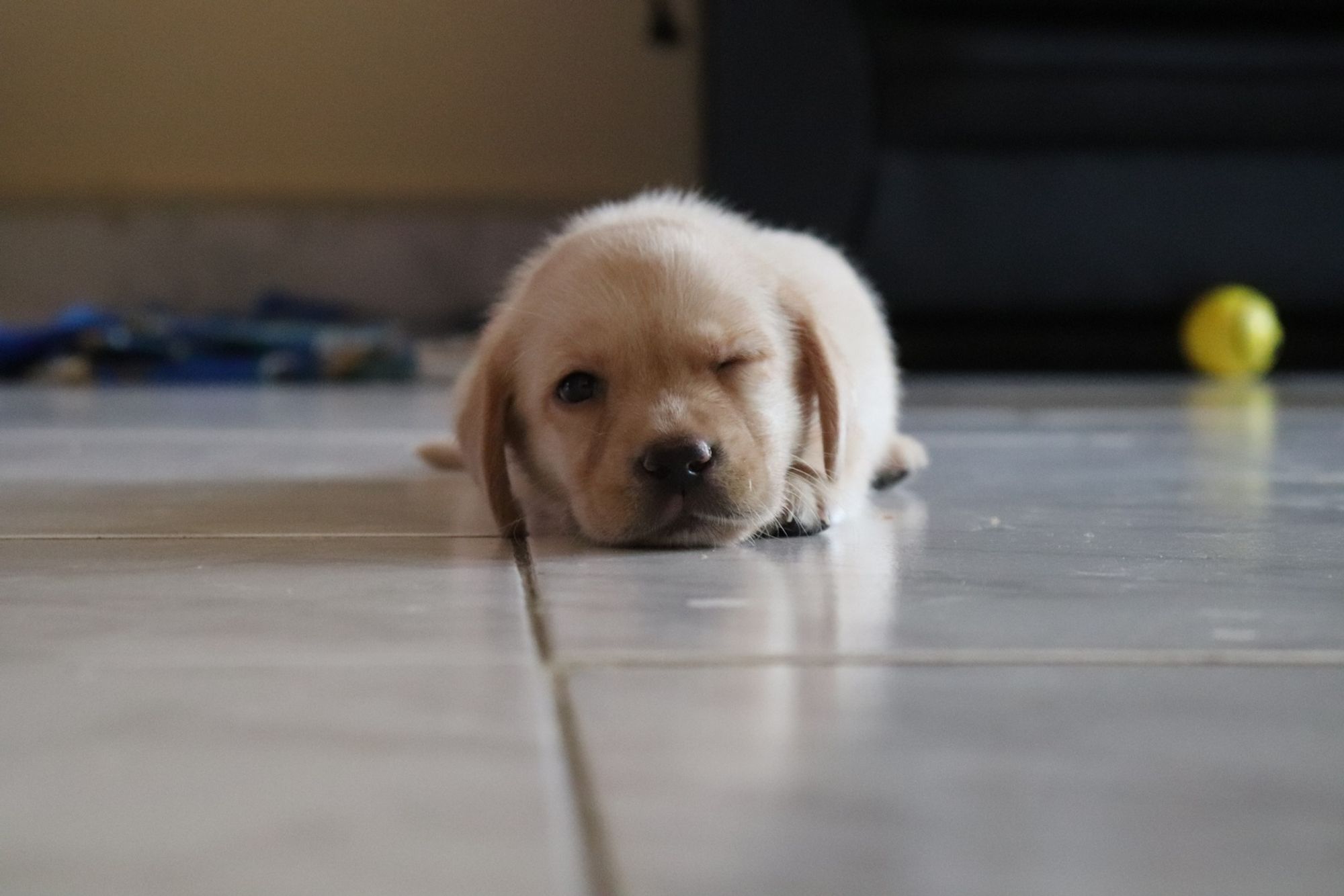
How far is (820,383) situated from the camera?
5.77 feet

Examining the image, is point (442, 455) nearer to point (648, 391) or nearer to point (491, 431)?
point (491, 431)

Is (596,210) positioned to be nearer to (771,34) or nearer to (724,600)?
(724,600)

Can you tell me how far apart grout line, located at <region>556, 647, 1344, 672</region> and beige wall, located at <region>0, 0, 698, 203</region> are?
553 centimetres

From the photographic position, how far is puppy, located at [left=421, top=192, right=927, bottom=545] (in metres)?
1.56

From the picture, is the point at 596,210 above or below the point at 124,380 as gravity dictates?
above

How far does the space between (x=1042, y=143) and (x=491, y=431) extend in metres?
2.75

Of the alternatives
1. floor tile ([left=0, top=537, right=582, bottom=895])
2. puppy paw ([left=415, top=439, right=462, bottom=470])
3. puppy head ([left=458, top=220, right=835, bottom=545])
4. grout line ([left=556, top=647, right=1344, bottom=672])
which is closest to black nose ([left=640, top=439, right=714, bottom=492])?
puppy head ([left=458, top=220, right=835, bottom=545])

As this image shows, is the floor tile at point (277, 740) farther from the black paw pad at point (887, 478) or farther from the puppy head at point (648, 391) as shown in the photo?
the black paw pad at point (887, 478)

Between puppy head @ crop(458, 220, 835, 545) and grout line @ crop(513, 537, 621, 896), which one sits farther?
puppy head @ crop(458, 220, 835, 545)

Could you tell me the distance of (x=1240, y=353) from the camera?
424cm

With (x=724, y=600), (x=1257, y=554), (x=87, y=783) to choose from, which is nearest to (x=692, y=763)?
(x=87, y=783)

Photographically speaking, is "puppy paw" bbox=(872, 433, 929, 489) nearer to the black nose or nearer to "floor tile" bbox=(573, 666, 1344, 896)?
the black nose

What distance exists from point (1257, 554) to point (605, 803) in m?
0.91

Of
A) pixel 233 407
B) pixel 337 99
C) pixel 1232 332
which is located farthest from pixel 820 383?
pixel 337 99
